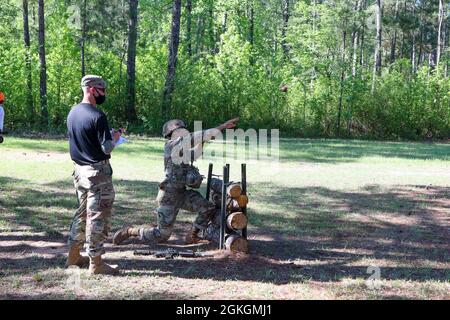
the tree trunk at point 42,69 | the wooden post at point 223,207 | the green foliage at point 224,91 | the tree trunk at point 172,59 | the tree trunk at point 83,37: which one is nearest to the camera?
the wooden post at point 223,207

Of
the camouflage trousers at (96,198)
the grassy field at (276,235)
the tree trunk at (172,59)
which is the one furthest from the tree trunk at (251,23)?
the camouflage trousers at (96,198)

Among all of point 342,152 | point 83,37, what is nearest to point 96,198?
point 342,152

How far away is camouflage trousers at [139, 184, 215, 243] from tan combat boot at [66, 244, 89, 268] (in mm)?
971

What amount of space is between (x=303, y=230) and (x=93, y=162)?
349 centimetres

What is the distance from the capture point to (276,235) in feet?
23.6

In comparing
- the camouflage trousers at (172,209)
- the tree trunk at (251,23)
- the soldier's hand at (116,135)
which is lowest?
the camouflage trousers at (172,209)

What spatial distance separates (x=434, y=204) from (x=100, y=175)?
6422 mm

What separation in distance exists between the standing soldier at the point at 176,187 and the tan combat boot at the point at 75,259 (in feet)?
3.04

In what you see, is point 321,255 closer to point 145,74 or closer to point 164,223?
point 164,223

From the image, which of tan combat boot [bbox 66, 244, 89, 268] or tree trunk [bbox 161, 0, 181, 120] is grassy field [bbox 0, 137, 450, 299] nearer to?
tan combat boot [bbox 66, 244, 89, 268]

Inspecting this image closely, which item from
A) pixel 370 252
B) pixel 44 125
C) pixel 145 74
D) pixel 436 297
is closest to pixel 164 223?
pixel 370 252

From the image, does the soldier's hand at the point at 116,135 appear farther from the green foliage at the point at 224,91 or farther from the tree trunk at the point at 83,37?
the tree trunk at the point at 83,37

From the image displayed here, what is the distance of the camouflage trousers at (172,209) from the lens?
622 cm

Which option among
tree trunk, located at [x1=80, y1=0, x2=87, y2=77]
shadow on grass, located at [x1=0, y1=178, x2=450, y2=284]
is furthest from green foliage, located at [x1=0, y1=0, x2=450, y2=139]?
shadow on grass, located at [x1=0, y1=178, x2=450, y2=284]
